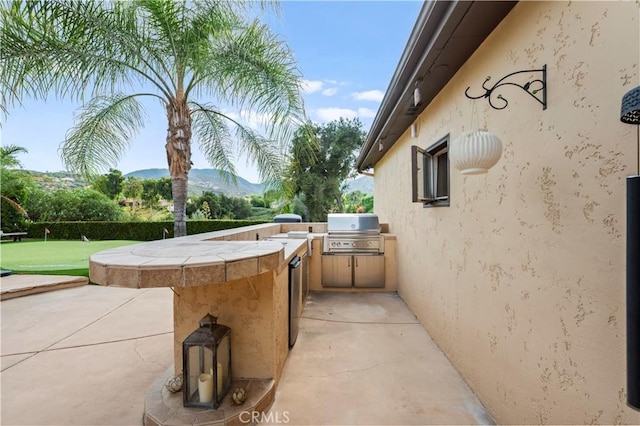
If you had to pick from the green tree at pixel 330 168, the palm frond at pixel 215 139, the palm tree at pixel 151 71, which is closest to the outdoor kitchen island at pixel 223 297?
the palm tree at pixel 151 71

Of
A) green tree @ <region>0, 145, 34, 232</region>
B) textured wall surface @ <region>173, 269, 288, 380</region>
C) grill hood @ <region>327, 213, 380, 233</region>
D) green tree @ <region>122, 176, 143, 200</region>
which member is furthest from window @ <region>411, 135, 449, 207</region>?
green tree @ <region>122, 176, 143, 200</region>

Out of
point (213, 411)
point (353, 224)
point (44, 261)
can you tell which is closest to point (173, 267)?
point (213, 411)

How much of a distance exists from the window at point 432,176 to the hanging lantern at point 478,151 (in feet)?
5.27

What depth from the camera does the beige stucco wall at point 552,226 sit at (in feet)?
4.39

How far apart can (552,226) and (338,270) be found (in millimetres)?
4557

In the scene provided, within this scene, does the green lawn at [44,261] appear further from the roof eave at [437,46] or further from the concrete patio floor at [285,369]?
the roof eave at [437,46]

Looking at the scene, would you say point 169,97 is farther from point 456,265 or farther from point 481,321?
point 481,321

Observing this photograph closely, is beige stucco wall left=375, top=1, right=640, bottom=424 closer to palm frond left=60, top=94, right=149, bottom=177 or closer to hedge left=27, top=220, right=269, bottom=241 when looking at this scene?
palm frond left=60, top=94, right=149, bottom=177

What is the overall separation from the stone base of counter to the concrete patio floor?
5.9 inches

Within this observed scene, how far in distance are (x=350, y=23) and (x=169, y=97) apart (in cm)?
455

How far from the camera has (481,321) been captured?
8.38 ft

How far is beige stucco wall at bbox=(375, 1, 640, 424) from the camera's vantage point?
134 cm

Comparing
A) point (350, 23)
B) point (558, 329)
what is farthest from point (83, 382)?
Answer: point (350, 23)

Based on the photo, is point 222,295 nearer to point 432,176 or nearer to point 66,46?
point 432,176
